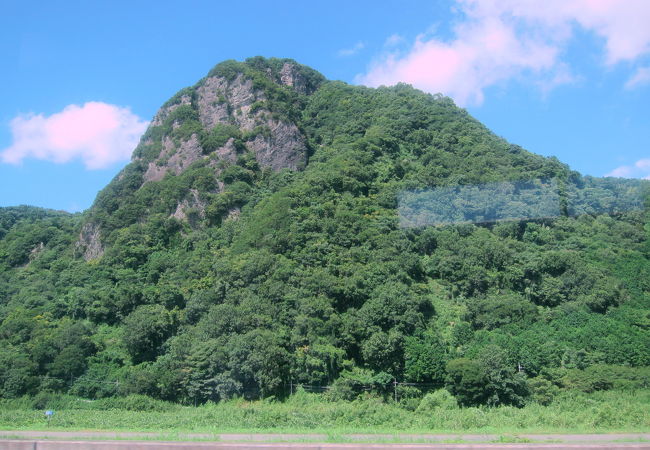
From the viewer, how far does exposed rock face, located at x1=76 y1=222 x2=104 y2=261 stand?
184 feet

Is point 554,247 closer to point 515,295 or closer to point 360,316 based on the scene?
point 515,295

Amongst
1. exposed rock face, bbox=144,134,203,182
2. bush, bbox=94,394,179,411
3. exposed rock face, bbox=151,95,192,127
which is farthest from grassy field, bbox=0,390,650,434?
exposed rock face, bbox=151,95,192,127

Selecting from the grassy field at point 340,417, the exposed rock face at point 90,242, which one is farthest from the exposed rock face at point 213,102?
the grassy field at point 340,417

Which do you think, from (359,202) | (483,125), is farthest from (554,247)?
(483,125)

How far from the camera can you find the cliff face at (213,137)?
58.1 m

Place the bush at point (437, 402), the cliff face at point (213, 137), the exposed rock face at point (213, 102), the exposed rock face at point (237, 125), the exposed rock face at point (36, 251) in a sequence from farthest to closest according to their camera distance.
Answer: the exposed rock face at point (213, 102), the exposed rock face at point (237, 125), the exposed rock face at point (36, 251), the cliff face at point (213, 137), the bush at point (437, 402)

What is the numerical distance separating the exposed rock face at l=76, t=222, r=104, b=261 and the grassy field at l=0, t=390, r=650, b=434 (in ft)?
73.3

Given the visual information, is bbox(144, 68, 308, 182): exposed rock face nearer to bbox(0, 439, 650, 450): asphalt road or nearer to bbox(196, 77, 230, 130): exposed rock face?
bbox(196, 77, 230, 130): exposed rock face

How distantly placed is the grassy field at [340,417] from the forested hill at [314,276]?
134 centimetres

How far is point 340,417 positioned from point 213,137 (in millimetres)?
44957

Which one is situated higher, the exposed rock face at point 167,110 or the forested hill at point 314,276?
the exposed rock face at point 167,110

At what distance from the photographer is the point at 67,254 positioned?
57562 millimetres

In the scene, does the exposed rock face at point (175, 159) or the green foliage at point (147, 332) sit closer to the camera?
the green foliage at point (147, 332)

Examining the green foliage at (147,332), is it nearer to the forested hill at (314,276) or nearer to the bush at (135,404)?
the forested hill at (314,276)
